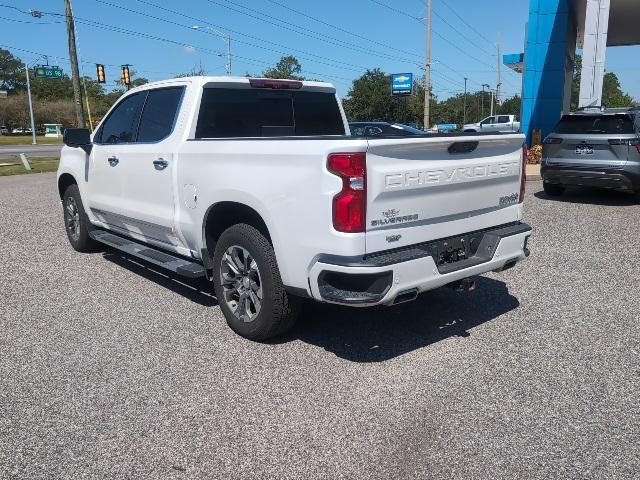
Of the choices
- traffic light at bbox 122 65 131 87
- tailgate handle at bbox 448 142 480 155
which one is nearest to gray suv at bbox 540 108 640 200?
tailgate handle at bbox 448 142 480 155

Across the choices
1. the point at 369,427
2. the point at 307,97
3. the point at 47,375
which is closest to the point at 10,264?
the point at 47,375

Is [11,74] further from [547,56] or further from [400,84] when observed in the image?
[547,56]

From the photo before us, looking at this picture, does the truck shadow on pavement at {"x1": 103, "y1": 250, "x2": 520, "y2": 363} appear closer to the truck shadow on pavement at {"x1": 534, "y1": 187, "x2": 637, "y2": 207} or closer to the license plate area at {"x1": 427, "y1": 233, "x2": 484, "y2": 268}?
the license plate area at {"x1": 427, "y1": 233, "x2": 484, "y2": 268}

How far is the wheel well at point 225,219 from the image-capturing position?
13.9ft

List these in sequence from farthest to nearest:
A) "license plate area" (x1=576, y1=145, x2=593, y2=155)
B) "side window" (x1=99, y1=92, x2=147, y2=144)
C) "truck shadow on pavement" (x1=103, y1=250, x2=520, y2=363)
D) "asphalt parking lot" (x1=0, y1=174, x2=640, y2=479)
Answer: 1. "license plate area" (x1=576, y1=145, x2=593, y2=155)
2. "side window" (x1=99, y1=92, x2=147, y2=144)
3. "truck shadow on pavement" (x1=103, y1=250, x2=520, y2=363)
4. "asphalt parking lot" (x1=0, y1=174, x2=640, y2=479)

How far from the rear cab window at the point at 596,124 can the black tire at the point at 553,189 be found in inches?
48.9

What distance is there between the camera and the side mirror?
245 inches

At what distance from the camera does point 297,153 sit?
11.9 ft

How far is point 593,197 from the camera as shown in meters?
11.6

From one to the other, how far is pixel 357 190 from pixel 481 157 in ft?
4.29

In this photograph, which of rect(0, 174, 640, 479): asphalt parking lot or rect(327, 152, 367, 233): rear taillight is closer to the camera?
rect(0, 174, 640, 479): asphalt parking lot

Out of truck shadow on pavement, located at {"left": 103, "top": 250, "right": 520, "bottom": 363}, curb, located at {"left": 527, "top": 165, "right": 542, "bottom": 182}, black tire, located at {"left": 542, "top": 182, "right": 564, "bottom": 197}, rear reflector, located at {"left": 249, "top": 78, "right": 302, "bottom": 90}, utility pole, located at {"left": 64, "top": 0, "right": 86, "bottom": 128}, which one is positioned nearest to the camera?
truck shadow on pavement, located at {"left": 103, "top": 250, "right": 520, "bottom": 363}

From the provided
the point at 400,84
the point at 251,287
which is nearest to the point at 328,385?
the point at 251,287

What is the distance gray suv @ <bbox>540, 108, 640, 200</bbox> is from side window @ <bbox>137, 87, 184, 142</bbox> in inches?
306
